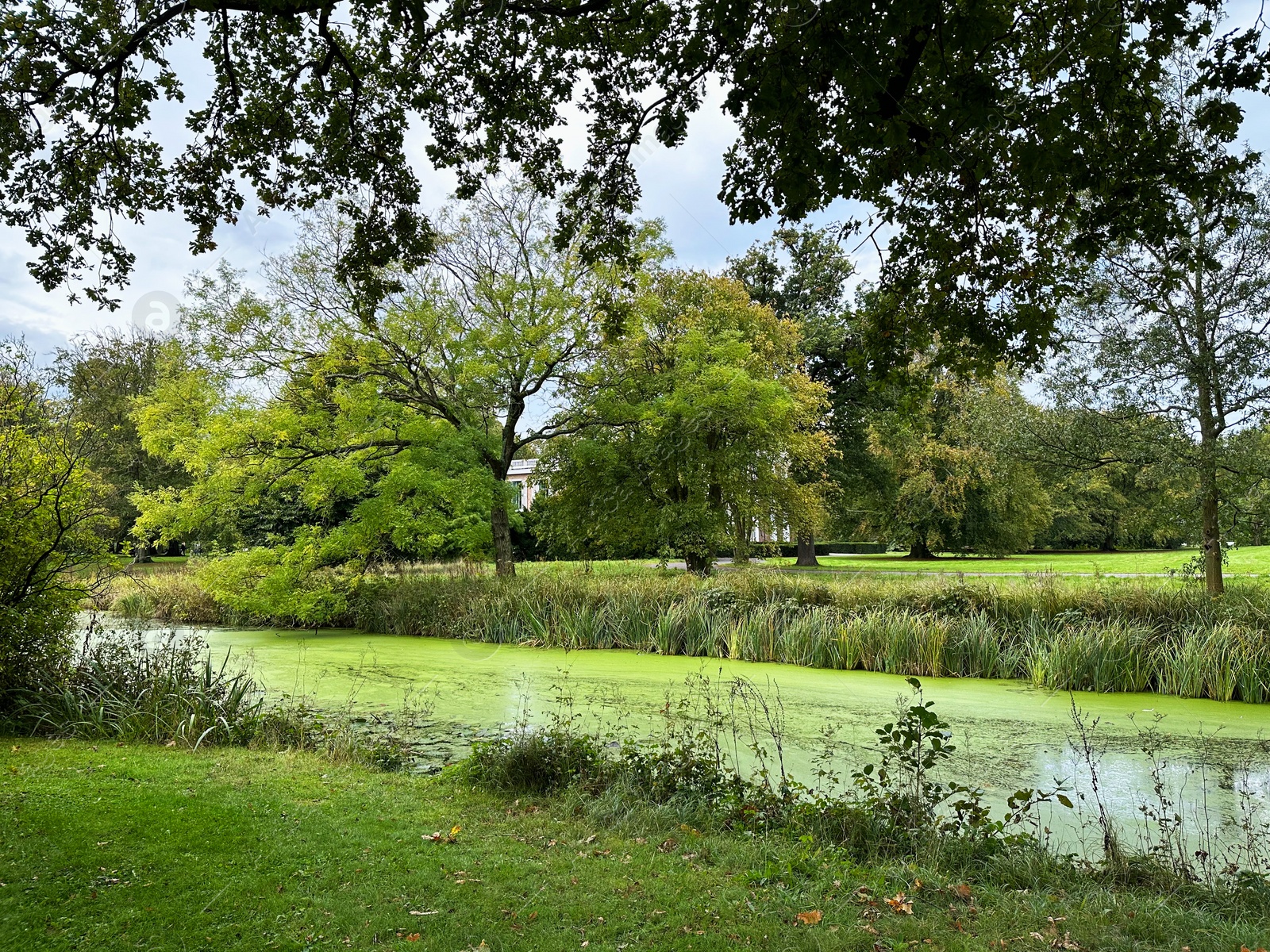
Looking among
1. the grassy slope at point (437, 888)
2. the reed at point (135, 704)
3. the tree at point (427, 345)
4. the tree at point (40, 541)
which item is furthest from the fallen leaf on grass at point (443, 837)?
the tree at point (427, 345)

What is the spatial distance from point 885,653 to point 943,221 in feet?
18.3

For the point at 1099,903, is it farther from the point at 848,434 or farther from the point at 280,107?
the point at 848,434

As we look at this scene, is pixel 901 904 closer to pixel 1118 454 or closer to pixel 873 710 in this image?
pixel 873 710

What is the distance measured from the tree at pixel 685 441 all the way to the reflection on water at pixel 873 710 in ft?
19.0

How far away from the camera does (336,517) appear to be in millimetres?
19797

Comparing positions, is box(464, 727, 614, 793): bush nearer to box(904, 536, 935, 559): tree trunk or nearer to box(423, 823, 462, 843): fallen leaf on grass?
box(423, 823, 462, 843): fallen leaf on grass

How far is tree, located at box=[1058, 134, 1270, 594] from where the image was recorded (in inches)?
381

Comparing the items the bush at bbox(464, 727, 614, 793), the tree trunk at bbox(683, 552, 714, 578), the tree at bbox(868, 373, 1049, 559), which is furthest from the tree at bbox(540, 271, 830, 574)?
the bush at bbox(464, 727, 614, 793)

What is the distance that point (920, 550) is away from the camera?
97.2 feet

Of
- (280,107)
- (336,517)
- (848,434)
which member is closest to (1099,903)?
(280,107)

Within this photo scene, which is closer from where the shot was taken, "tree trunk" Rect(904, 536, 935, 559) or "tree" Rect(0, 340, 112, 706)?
"tree" Rect(0, 340, 112, 706)

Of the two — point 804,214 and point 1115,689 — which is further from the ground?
point 804,214

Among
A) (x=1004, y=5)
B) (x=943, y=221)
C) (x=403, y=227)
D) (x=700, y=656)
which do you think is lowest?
(x=700, y=656)

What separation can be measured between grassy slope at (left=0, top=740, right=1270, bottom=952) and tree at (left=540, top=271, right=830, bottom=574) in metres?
11.0
